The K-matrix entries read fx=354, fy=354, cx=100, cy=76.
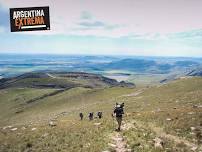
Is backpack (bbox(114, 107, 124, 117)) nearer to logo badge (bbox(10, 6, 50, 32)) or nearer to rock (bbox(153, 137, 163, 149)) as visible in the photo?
rock (bbox(153, 137, 163, 149))

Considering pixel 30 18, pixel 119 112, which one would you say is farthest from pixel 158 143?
pixel 30 18

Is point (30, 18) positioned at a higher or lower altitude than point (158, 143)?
higher

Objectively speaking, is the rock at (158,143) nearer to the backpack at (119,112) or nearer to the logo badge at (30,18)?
the backpack at (119,112)

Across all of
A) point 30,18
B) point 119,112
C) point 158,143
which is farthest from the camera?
point 119,112

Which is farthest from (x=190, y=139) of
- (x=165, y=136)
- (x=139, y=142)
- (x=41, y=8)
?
(x=41, y=8)

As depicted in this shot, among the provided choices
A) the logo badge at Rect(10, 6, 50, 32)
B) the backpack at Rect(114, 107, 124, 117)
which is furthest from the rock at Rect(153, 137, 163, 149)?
the logo badge at Rect(10, 6, 50, 32)

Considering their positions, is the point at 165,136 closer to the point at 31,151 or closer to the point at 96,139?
the point at 96,139

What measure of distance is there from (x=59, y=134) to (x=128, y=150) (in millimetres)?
9714

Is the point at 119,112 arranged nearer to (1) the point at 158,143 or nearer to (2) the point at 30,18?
(1) the point at 158,143

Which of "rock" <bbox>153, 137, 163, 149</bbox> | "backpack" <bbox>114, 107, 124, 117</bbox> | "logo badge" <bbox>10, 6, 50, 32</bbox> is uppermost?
"logo badge" <bbox>10, 6, 50, 32</bbox>

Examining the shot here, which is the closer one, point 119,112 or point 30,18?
point 30,18

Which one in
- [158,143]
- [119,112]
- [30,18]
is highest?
[30,18]

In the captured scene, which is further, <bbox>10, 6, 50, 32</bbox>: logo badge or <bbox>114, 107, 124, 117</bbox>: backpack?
<bbox>114, 107, 124, 117</bbox>: backpack

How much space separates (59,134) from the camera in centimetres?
3531
